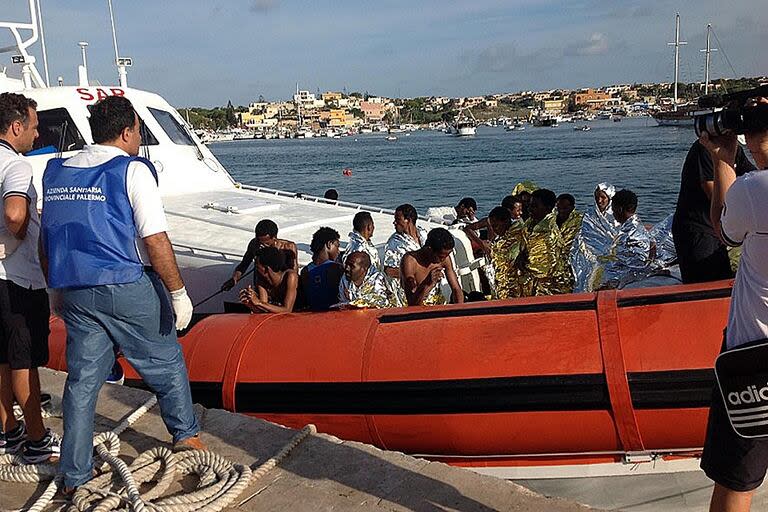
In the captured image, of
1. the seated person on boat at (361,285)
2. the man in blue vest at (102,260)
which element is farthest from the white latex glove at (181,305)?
the seated person on boat at (361,285)

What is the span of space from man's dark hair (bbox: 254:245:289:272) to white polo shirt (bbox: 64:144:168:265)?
6.81 feet

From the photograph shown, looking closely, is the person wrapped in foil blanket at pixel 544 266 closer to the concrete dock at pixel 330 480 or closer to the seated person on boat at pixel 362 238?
the seated person on boat at pixel 362 238

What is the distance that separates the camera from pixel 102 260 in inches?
103

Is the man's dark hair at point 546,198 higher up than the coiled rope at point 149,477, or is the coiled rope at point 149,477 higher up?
the man's dark hair at point 546,198

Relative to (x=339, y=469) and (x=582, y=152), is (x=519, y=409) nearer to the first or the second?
(x=339, y=469)

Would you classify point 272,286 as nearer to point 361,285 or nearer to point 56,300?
point 361,285

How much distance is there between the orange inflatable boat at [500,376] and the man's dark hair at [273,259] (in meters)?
0.69

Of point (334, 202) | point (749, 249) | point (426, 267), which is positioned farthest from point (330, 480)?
point (334, 202)

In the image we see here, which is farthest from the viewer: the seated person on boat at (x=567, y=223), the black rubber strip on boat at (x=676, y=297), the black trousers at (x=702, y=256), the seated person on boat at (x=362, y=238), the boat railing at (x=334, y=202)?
the boat railing at (x=334, y=202)

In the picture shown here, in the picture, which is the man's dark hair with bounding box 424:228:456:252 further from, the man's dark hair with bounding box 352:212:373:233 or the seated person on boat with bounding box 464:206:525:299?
the seated person on boat with bounding box 464:206:525:299

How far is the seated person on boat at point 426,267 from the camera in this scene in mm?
4809

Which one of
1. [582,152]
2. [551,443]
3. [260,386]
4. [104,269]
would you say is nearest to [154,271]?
[104,269]

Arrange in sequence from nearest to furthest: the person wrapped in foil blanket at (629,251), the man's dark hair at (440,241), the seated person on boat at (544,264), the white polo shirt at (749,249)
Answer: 1. the white polo shirt at (749,249)
2. the man's dark hair at (440,241)
3. the person wrapped in foil blanket at (629,251)
4. the seated person on boat at (544,264)

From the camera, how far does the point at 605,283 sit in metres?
5.14
